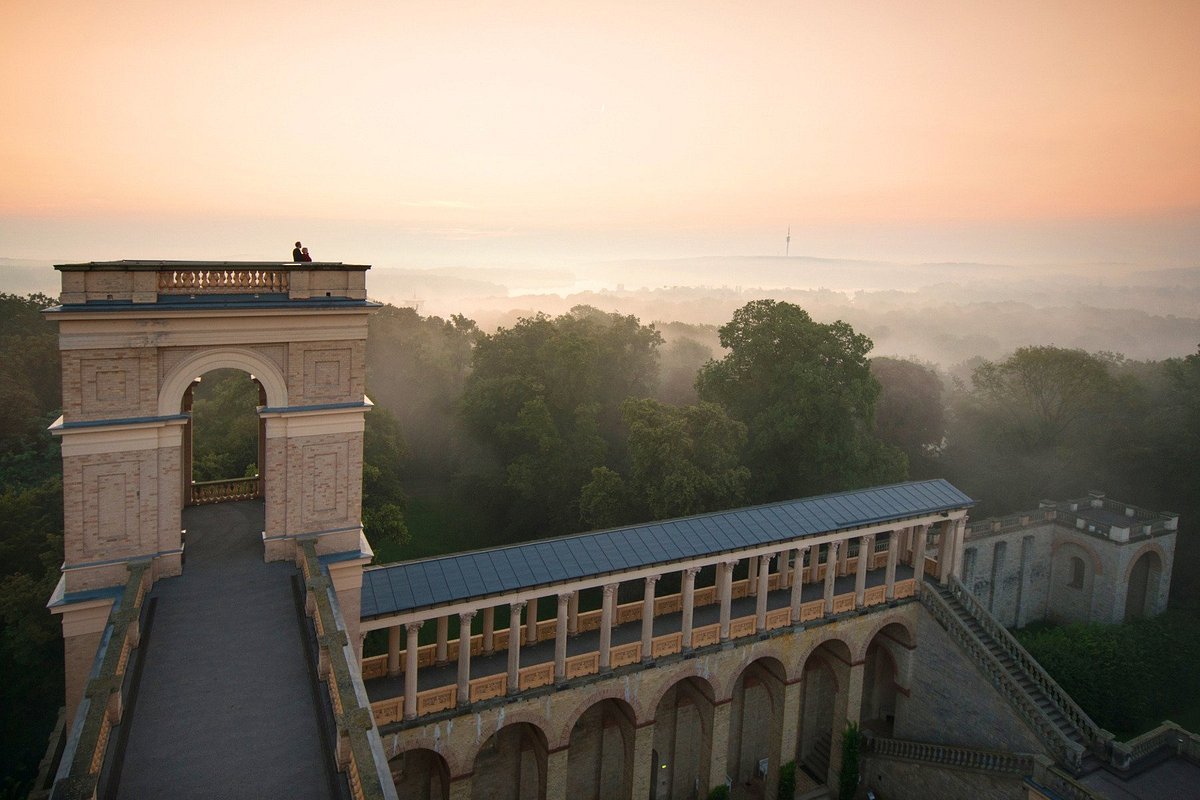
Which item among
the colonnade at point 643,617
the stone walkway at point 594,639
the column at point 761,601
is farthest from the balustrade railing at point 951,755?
the column at point 761,601

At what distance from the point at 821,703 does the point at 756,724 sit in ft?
10.3

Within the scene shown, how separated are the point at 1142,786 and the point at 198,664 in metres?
26.0

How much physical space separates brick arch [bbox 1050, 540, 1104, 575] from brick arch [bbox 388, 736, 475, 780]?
3239 centimetres

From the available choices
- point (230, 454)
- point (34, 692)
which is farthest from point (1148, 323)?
point (34, 692)

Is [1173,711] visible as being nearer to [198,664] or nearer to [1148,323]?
[198,664]

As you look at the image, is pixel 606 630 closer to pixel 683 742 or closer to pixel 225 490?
pixel 683 742

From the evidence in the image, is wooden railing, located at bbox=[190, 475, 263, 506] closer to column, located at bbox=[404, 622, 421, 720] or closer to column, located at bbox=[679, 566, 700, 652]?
column, located at bbox=[404, 622, 421, 720]

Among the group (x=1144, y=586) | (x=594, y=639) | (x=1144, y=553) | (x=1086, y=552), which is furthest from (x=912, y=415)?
(x=594, y=639)

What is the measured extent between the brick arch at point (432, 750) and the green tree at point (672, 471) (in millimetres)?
15219

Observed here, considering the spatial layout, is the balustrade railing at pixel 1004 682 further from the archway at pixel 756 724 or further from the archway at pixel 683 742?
the archway at pixel 683 742

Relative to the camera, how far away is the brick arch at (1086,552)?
40094 mm

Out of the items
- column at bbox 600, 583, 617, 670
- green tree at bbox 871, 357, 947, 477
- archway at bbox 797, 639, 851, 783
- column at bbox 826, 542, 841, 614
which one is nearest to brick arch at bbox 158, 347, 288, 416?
column at bbox 600, 583, 617, 670

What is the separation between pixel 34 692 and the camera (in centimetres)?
3072

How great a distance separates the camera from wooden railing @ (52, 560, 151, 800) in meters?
10.3
